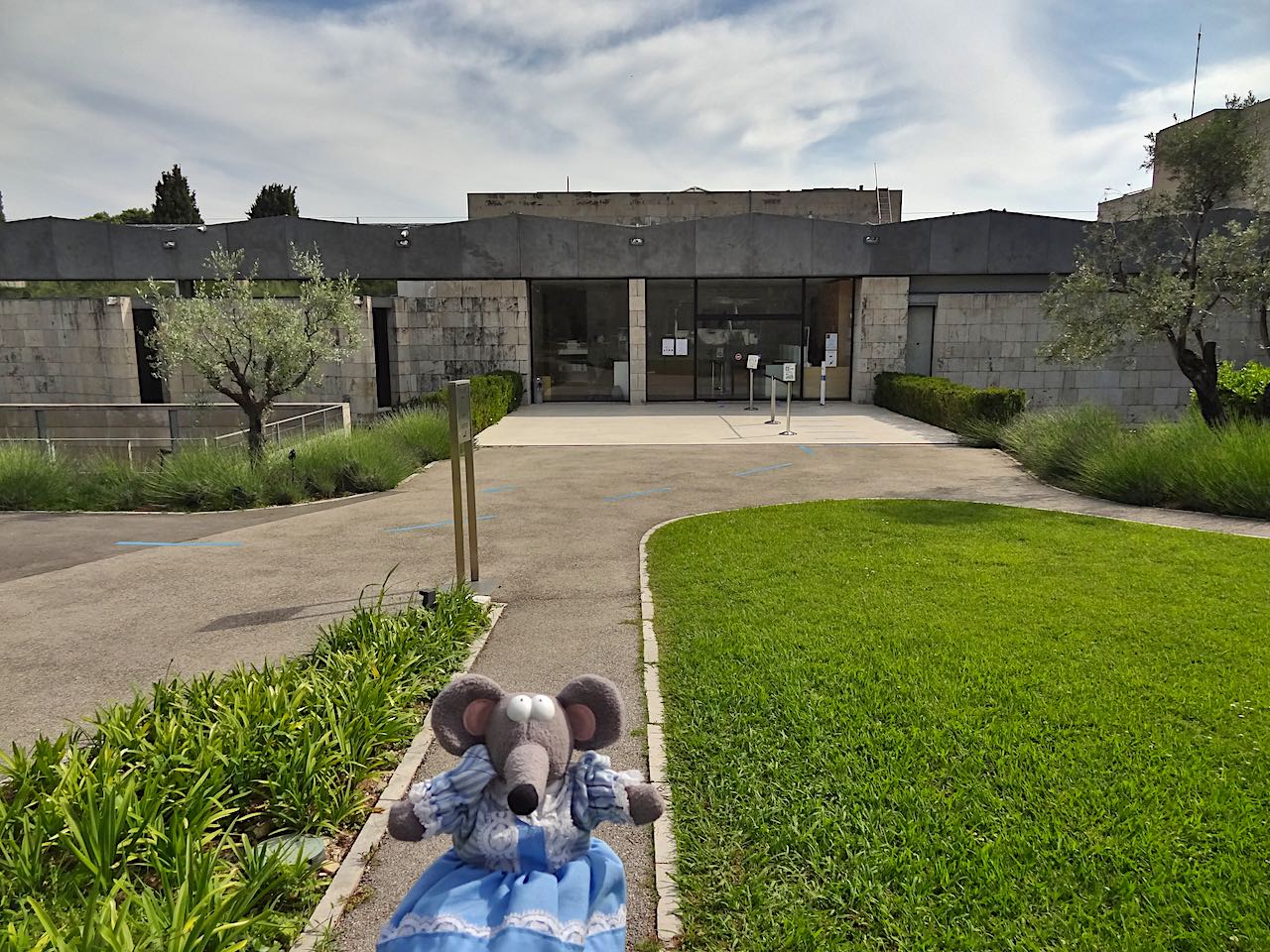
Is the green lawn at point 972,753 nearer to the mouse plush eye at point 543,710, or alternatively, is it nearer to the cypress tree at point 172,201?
the mouse plush eye at point 543,710

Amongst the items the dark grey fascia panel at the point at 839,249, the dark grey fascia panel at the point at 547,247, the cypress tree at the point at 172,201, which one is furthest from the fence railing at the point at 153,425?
the cypress tree at the point at 172,201

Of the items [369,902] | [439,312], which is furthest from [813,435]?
[369,902]

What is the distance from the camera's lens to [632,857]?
3381 mm

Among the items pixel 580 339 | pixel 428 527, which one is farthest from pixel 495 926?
pixel 580 339

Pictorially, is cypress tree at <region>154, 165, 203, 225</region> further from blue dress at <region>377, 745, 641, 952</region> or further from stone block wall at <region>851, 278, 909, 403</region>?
blue dress at <region>377, 745, 641, 952</region>

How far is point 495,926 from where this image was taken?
6.70ft

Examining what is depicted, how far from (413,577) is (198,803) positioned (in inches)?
165

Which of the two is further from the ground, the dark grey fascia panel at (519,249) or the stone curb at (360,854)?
the dark grey fascia panel at (519,249)

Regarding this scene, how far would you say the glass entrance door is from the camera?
25016mm

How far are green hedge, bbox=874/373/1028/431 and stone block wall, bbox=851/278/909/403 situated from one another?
51 centimetres

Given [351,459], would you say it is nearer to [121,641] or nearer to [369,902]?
[121,641]

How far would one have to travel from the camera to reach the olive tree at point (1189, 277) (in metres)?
11.6

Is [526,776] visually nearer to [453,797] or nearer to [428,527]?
[453,797]

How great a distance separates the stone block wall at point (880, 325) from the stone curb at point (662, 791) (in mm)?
19182
